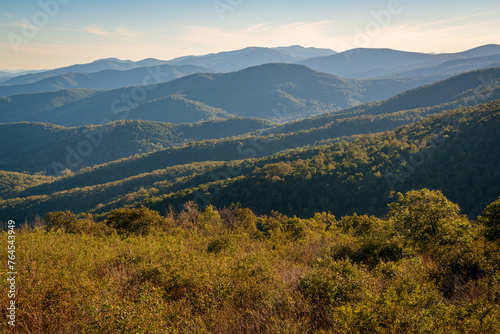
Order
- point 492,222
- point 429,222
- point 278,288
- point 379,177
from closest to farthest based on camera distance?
point 278,288 < point 492,222 < point 429,222 < point 379,177

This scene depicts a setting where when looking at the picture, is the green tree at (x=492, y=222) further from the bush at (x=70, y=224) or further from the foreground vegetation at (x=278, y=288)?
the bush at (x=70, y=224)

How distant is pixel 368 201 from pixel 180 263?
73718 mm

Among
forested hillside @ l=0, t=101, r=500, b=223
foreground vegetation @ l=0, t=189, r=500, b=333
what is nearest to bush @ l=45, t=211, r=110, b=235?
foreground vegetation @ l=0, t=189, r=500, b=333

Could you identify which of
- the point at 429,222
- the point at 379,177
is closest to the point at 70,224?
the point at 429,222

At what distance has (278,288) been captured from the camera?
353 inches

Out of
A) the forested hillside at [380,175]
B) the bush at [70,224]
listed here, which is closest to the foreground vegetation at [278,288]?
the bush at [70,224]

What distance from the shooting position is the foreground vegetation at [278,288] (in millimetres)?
6648

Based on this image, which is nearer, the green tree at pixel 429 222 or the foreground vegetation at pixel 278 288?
the foreground vegetation at pixel 278 288

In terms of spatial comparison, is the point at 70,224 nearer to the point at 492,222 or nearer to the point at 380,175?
the point at 492,222

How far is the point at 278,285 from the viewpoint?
30.0ft

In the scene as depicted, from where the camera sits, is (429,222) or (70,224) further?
(70,224)

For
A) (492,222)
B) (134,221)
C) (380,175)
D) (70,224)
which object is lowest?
(380,175)

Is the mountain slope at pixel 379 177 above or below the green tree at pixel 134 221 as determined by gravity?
below

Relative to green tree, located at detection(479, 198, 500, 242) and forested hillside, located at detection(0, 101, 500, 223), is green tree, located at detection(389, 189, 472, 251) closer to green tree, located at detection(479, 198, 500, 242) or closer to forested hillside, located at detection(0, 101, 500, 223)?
green tree, located at detection(479, 198, 500, 242)
